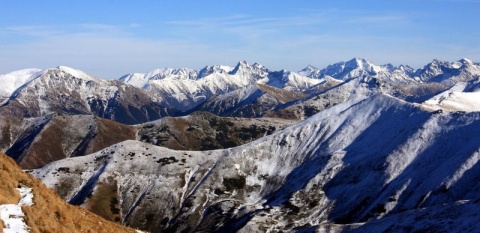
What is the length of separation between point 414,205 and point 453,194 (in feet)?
39.0

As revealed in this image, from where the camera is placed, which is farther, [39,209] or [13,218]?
[39,209]

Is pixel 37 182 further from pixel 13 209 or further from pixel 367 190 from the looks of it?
pixel 367 190

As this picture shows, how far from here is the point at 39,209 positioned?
1473 inches

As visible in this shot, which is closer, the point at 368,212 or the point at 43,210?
the point at 43,210

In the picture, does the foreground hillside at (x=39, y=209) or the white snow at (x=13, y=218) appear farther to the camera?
the foreground hillside at (x=39, y=209)

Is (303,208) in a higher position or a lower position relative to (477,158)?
lower

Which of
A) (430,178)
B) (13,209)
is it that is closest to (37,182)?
(13,209)

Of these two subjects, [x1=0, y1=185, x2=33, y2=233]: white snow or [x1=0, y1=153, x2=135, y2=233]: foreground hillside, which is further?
[x1=0, y1=153, x2=135, y2=233]: foreground hillside

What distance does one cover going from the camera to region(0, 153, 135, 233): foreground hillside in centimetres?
3525

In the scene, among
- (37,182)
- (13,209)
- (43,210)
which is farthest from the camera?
(37,182)

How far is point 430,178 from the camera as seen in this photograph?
16888cm

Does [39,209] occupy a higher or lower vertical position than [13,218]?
lower

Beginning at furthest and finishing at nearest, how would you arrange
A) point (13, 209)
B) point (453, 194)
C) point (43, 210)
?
point (453, 194), point (43, 210), point (13, 209)

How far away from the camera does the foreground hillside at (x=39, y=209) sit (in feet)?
116
